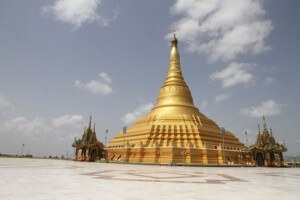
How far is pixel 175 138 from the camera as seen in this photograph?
146 feet

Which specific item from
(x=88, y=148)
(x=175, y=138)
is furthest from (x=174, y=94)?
(x=88, y=148)

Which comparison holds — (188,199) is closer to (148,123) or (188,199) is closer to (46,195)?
(46,195)

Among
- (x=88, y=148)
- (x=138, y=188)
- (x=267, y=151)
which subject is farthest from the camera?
(x=88, y=148)

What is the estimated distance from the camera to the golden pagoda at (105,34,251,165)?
4091 cm

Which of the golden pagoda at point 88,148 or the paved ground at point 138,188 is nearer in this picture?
the paved ground at point 138,188

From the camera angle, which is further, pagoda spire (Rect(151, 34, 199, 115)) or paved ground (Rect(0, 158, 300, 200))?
pagoda spire (Rect(151, 34, 199, 115))

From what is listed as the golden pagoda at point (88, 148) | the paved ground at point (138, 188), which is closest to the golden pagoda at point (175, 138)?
the golden pagoda at point (88, 148)

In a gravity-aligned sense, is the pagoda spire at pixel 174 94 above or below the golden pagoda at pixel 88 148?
above

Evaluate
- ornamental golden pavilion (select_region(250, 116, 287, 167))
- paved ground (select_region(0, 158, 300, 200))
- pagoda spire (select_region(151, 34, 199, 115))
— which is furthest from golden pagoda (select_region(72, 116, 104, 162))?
paved ground (select_region(0, 158, 300, 200))

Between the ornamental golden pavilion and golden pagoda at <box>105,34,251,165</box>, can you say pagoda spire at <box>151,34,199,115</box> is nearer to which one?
golden pagoda at <box>105,34,251,165</box>

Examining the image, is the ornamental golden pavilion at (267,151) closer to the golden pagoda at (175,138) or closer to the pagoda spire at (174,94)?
the golden pagoda at (175,138)

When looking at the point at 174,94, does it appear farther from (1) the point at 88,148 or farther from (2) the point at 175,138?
(1) the point at 88,148

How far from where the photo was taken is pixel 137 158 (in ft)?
141

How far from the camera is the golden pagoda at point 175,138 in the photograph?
4091cm
